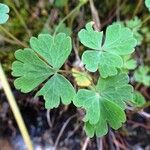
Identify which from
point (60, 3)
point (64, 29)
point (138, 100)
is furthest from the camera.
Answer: point (60, 3)

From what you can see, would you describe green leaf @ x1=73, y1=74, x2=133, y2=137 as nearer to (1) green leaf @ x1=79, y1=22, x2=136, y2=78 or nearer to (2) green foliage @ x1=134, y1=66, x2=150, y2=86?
(1) green leaf @ x1=79, y1=22, x2=136, y2=78

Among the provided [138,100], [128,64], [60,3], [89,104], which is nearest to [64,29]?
[60,3]

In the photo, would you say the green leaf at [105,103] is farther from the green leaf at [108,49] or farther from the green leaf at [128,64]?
the green leaf at [128,64]

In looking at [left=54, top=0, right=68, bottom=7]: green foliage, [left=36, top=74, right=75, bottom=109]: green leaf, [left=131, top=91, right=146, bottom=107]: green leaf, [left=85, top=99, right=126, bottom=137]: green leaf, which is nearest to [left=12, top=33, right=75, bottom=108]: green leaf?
[left=36, top=74, right=75, bottom=109]: green leaf

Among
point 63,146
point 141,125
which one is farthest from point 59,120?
point 141,125

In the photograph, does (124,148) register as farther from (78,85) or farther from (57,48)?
(57,48)

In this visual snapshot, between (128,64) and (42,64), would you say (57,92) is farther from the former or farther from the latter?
(128,64)

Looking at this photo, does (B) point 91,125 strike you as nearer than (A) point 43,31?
Yes
